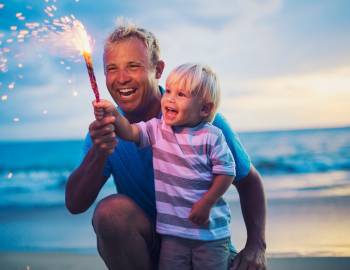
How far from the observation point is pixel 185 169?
1857 mm

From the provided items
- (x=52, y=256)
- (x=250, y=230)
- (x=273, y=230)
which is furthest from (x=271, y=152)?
(x=250, y=230)

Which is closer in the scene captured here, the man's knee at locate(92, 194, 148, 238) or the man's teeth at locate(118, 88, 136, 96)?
the man's knee at locate(92, 194, 148, 238)

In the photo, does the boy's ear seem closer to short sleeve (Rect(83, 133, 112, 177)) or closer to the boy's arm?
the boy's arm

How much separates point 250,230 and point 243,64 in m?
8.00

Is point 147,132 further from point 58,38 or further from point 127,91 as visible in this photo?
point 58,38

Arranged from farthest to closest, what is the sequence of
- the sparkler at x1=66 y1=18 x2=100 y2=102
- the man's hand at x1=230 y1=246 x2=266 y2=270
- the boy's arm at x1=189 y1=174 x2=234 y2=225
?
the man's hand at x1=230 y1=246 x2=266 y2=270
the boy's arm at x1=189 y1=174 x2=234 y2=225
the sparkler at x1=66 y1=18 x2=100 y2=102

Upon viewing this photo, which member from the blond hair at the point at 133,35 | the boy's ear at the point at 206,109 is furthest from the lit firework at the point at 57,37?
the boy's ear at the point at 206,109

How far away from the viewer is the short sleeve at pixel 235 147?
2.08 metres

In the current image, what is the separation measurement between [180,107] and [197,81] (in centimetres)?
10

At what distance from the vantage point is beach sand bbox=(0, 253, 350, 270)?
10.1 ft

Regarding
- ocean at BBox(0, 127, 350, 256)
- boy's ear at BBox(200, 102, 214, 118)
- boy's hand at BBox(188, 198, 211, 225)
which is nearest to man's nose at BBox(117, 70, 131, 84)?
boy's ear at BBox(200, 102, 214, 118)

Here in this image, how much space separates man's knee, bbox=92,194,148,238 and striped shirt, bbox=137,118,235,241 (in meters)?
0.12

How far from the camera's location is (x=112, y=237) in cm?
198

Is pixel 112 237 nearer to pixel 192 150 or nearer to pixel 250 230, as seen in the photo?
pixel 192 150
